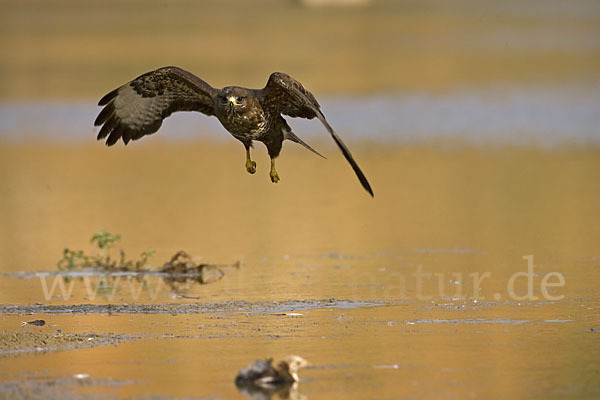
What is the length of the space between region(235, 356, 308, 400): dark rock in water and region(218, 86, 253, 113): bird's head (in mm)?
3228

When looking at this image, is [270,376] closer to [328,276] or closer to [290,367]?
[290,367]

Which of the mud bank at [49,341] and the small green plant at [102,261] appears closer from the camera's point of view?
the mud bank at [49,341]

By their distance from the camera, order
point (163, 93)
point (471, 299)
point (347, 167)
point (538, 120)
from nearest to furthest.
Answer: point (471, 299)
point (163, 93)
point (347, 167)
point (538, 120)

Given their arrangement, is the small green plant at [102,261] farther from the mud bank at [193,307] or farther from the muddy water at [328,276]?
the mud bank at [193,307]

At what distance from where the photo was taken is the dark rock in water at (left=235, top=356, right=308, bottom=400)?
766cm

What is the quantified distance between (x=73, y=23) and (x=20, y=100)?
35.0 m

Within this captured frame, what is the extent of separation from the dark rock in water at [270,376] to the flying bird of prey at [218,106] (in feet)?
6.72

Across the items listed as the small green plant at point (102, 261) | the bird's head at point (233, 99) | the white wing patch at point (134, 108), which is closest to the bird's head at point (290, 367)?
the bird's head at point (233, 99)

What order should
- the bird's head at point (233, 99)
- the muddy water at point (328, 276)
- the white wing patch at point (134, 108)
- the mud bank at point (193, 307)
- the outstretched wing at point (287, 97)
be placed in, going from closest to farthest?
the muddy water at point (328, 276) < the mud bank at point (193, 307) < the outstretched wing at point (287, 97) < the bird's head at point (233, 99) < the white wing patch at point (134, 108)

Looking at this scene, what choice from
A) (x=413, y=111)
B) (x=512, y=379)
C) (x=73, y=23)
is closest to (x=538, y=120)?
(x=413, y=111)

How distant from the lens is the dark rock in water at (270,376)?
766cm

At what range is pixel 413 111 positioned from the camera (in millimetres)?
24469

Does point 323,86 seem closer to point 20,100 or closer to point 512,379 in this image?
point 20,100

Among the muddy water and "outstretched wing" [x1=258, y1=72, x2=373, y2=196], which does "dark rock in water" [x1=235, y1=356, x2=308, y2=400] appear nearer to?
the muddy water
